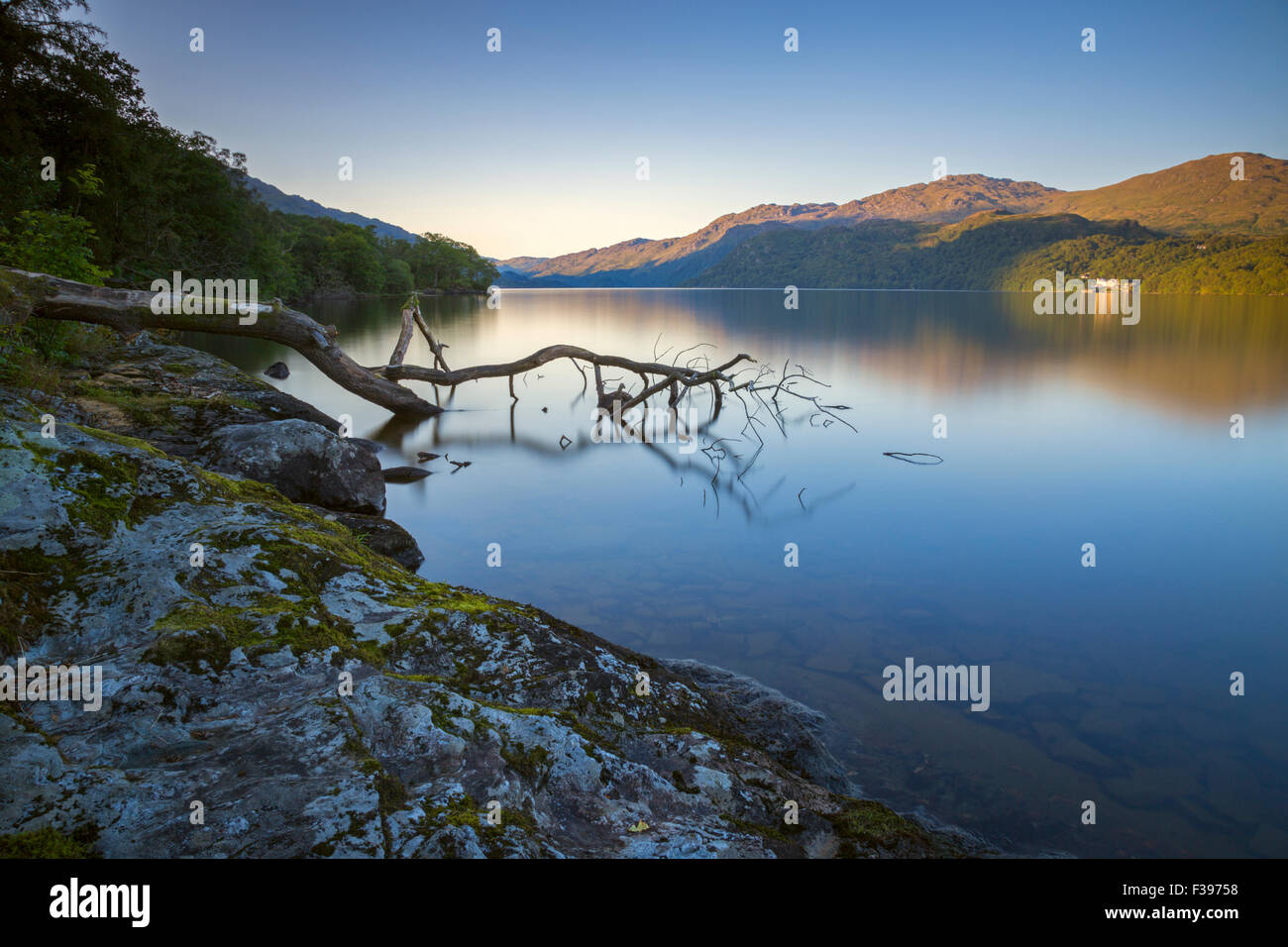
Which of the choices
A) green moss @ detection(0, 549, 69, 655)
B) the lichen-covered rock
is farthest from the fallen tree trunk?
green moss @ detection(0, 549, 69, 655)

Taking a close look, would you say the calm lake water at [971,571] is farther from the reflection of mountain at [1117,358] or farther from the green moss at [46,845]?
the green moss at [46,845]

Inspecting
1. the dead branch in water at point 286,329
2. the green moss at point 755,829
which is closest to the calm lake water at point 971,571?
the dead branch in water at point 286,329

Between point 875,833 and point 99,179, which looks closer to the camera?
point 875,833

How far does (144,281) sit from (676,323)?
32.0 m

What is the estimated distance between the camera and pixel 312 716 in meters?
2.94

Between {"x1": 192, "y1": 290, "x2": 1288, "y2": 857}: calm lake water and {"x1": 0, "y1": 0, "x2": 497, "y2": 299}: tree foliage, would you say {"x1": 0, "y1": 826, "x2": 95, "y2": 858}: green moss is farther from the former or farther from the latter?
{"x1": 0, "y1": 0, "x2": 497, "y2": 299}: tree foliage

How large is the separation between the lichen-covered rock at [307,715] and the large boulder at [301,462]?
3.63m

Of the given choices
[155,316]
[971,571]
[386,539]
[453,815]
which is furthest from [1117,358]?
[453,815]

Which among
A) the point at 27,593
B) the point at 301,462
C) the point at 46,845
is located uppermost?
the point at 301,462

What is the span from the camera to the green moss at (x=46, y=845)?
2061mm

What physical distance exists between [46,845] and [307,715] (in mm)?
925

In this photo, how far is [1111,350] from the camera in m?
32.1

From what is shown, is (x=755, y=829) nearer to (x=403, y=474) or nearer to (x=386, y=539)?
(x=386, y=539)
